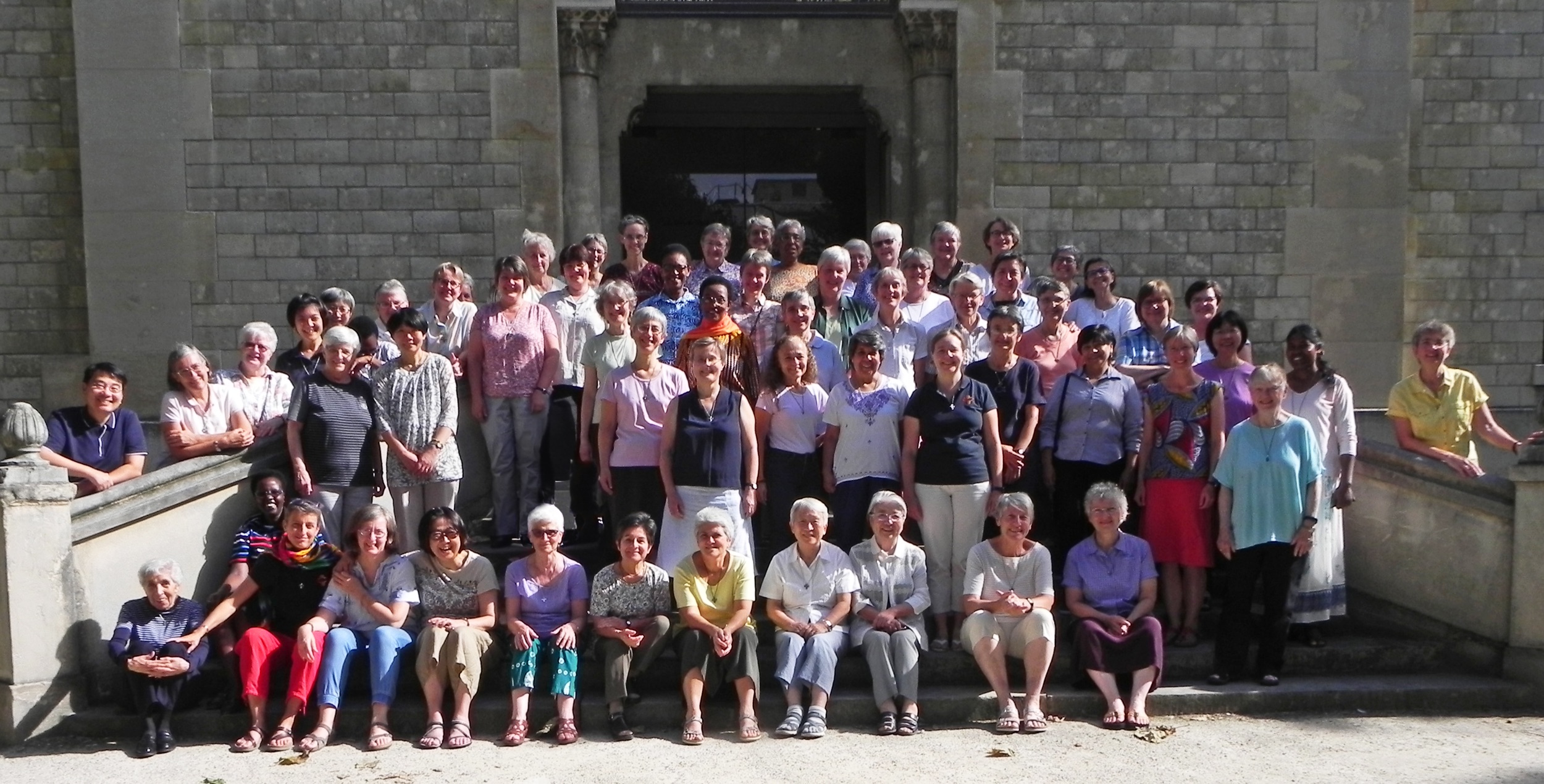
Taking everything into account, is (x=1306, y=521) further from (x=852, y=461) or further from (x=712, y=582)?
(x=712, y=582)

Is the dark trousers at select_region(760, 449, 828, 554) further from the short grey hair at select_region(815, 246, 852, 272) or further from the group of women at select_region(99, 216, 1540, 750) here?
the short grey hair at select_region(815, 246, 852, 272)

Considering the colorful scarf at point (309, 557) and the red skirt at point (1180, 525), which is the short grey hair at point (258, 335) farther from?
the red skirt at point (1180, 525)

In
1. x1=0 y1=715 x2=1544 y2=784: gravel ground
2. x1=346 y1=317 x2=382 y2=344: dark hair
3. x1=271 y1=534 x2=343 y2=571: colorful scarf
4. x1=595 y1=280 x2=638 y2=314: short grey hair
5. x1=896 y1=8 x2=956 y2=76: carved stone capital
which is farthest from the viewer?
x1=896 y1=8 x2=956 y2=76: carved stone capital

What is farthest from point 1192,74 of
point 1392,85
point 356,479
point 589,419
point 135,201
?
point 135,201

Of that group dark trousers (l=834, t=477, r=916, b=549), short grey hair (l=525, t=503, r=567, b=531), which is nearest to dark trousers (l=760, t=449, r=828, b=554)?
dark trousers (l=834, t=477, r=916, b=549)

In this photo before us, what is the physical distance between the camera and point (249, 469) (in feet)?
23.1

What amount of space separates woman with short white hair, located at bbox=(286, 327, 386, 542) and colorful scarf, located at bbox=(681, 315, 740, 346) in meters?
1.65

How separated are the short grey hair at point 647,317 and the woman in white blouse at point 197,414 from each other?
208 centimetres

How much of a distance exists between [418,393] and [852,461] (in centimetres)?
223

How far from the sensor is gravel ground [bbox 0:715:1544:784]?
566cm

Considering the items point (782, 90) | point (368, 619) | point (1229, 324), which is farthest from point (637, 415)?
point (782, 90)

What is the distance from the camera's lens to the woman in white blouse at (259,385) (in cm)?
730

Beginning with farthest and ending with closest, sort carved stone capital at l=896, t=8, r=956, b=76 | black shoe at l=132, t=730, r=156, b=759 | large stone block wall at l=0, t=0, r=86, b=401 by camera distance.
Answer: carved stone capital at l=896, t=8, r=956, b=76 < large stone block wall at l=0, t=0, r=86, b=401 < black shoe at l=132, t=730, r=156, b=759

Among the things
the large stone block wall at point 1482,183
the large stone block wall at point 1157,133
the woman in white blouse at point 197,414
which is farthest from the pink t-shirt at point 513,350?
the large stone block wall at point 1482,183
